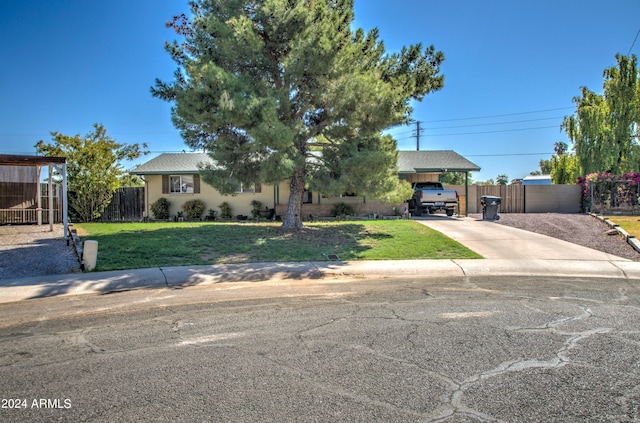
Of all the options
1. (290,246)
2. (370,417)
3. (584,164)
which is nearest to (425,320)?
(370,417)

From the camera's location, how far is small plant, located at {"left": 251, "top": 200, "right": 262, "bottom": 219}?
890 inches

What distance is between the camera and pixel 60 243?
12.1 meters

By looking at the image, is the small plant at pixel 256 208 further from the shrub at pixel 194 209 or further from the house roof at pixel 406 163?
the house roof at pixel 406 163

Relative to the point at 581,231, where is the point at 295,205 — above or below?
above

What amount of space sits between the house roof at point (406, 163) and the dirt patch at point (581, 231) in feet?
15.4

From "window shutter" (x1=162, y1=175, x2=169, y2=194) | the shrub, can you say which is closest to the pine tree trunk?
the shrub

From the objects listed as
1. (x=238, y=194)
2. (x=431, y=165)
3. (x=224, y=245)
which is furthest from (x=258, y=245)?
(x=431, y=165)

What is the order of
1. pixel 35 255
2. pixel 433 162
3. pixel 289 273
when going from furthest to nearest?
pixel 433 162 → pixel 35 255 → pixel 289 273

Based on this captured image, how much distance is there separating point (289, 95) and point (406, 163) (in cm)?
1319

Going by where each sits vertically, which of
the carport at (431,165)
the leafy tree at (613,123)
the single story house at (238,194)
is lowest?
the single story house at (238,194)

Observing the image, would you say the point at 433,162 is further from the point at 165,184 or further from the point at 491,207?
the point at 165,184

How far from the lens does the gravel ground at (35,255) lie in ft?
29.9

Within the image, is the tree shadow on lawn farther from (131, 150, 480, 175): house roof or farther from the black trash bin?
(131, 150, 480, 175): house roof

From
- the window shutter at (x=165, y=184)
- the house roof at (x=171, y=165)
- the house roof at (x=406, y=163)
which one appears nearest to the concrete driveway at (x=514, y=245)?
the house roof at (x=406, y=163)
